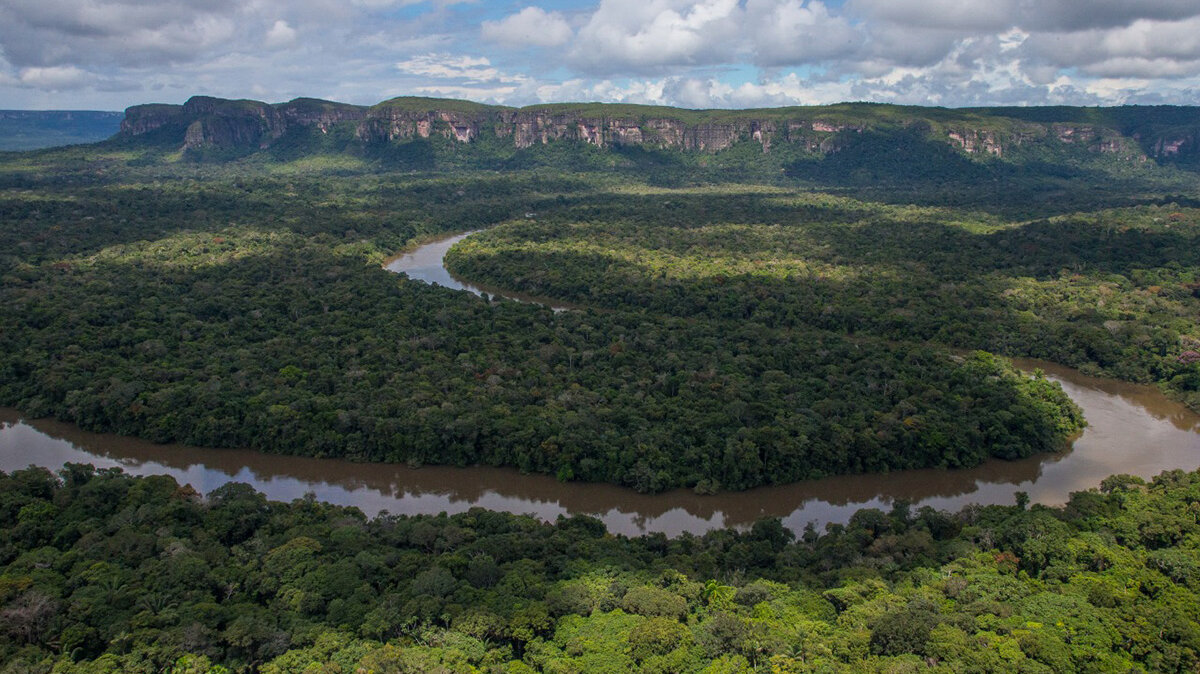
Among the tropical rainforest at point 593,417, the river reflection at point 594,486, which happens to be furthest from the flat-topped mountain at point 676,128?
the river reflection at point 594,486

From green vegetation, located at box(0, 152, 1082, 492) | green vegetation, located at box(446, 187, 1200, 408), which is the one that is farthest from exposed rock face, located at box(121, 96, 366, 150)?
green vegetation, located at box(0, 152, 1082, 492)

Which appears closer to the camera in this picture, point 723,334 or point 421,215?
point 723,334

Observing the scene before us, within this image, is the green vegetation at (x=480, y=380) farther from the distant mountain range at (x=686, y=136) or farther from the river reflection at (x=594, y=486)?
the distant mountain range at (x=686, y=136)

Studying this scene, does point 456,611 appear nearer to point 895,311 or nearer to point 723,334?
point 723,334

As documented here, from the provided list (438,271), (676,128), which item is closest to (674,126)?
(676,128)

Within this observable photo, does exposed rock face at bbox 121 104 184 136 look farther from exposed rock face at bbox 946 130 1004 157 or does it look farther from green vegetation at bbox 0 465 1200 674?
green vegetation at bbox 0 465 1200 674

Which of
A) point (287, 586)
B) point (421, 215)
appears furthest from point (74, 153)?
point (287, 586)

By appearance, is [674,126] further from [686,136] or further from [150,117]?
[150,117]
